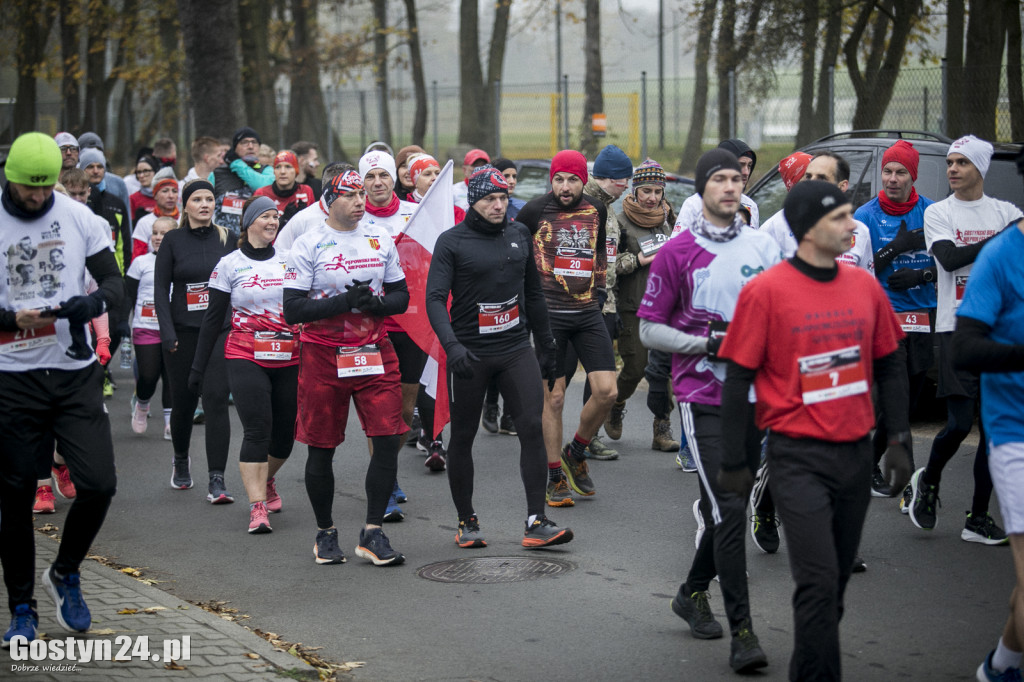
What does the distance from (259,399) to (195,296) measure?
60.0 inches

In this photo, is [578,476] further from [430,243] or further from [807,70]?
[807,70]

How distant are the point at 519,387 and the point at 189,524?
2515 millimetres

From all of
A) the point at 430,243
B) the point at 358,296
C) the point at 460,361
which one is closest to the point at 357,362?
the point at 358,296

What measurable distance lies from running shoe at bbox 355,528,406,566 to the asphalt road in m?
0.06

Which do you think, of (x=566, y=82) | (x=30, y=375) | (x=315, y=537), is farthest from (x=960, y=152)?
(x=566, y=82)

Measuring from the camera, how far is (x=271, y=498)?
8.28m

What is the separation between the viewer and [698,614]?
18.3 feet

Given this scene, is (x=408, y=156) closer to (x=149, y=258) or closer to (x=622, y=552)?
(x=149, y=258)

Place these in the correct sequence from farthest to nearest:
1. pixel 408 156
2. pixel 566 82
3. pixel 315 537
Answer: pixel 566 82 → pixel 408 156 → pixel 315 537

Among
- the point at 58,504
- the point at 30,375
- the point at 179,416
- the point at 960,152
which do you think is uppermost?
the point at 960,152

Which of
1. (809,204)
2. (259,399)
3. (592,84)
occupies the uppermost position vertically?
(592,84)

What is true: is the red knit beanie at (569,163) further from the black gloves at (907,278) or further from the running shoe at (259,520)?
the running shoe at (259,520)

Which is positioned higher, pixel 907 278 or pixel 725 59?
pixel 725 59

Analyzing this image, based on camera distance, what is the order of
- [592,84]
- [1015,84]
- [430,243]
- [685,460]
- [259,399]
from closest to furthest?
[259,399]
[430,243]
[685,460]
[1015,84]
[592,84]
